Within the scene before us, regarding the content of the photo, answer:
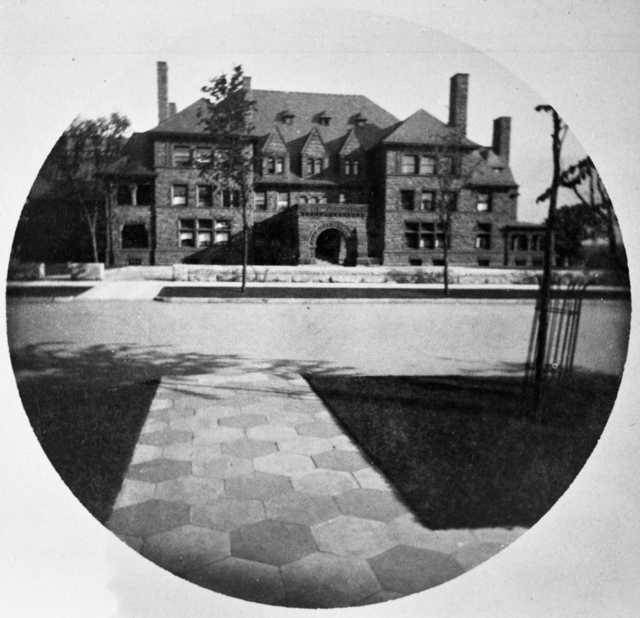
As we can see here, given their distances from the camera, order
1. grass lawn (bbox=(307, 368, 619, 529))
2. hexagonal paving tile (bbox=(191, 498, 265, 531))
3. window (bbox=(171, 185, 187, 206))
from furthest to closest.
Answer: window (bbox=(171, 185, 187, 206)) → grass lawn (bbox=(307, 368, 619, 529)) → hexagonal paving tile (bbox=(191, 498, 265, 531))

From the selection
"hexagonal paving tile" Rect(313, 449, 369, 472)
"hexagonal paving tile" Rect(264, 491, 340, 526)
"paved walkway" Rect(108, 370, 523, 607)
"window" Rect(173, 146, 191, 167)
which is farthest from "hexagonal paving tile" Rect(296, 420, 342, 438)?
"window" Rect(173, 146, 191, 167)

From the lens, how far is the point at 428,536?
2.25 m

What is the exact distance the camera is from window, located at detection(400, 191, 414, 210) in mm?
2814

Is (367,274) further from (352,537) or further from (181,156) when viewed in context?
(352,537)

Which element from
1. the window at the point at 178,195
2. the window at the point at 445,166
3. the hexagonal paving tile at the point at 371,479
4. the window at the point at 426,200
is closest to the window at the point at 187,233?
the window at the point at 178,195

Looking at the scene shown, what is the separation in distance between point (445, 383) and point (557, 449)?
1143 mm

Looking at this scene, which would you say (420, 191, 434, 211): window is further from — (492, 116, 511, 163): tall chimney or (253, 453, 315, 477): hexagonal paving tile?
(253, 453, 315, 477): hexagonal paving tile

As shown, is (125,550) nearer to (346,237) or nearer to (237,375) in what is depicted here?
(237,375)

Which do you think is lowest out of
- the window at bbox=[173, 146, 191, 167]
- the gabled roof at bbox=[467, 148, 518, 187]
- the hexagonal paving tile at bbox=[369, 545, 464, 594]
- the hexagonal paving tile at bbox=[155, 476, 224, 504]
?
the hexagonal paving tile at bbox=[369, 545, 464, 594]

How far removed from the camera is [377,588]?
6.82 ft

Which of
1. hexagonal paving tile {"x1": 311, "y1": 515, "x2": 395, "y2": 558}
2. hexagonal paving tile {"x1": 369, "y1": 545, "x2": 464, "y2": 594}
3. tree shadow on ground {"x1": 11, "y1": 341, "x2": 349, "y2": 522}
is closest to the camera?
hexagonal paving tile {"x1": 369, "y1": 545, "x2": 464, "y2": 594}

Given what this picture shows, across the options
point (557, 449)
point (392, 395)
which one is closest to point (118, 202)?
point (392, 395)

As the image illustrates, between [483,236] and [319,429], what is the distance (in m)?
1.59

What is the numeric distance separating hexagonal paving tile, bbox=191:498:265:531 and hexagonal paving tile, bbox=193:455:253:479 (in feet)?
0.76
